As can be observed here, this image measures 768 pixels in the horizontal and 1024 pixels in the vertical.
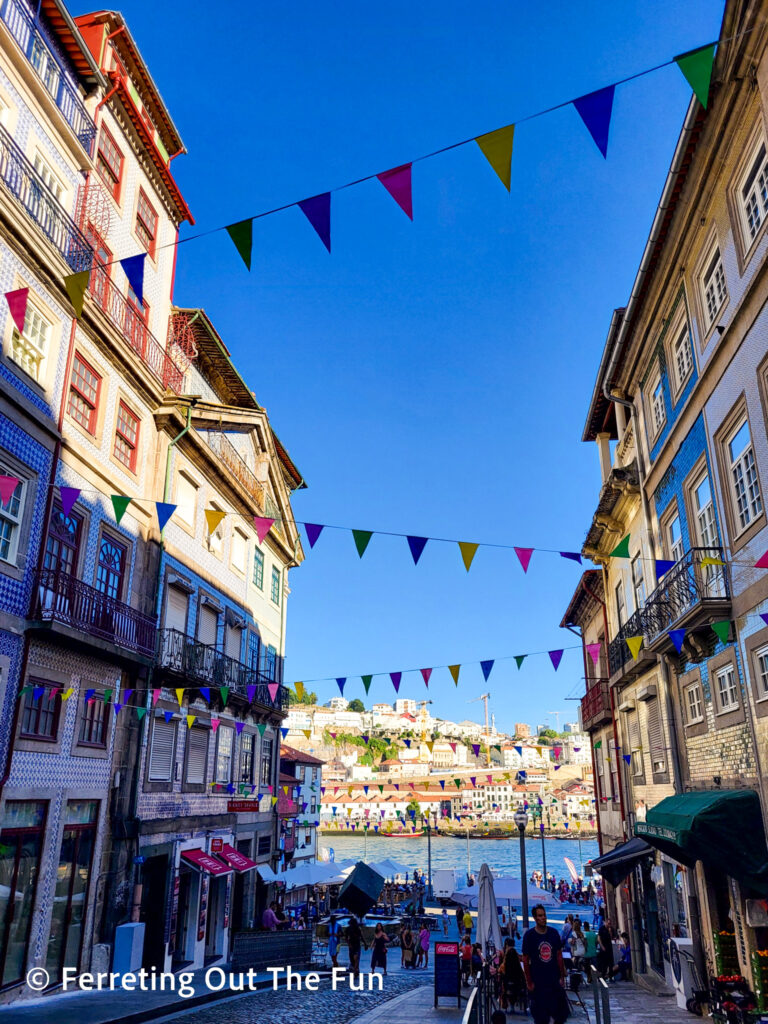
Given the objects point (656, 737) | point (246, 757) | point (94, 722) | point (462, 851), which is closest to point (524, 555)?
point (656, 737)

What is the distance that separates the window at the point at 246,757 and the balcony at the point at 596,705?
456 inches

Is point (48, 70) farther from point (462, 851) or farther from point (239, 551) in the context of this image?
point (462, 851)

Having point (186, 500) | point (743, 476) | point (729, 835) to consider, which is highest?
point (186, 500)

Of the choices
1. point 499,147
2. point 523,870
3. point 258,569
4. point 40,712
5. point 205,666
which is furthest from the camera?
point 258,569

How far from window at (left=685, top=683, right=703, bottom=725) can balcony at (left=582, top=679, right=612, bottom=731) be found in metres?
9.07

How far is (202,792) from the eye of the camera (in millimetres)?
21812

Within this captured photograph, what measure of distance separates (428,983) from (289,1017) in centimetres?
743

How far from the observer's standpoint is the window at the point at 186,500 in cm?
2155

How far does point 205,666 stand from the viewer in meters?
21.9

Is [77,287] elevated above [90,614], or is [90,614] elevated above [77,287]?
[77,287]

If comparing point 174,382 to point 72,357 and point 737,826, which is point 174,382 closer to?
point 72,357

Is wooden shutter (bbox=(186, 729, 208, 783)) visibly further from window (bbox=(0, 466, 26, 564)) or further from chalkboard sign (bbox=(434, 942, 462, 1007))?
window (bbox=(0, 466, 26, 564))

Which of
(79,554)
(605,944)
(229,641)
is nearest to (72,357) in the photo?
(79,554)

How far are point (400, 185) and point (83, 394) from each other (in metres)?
11.2
